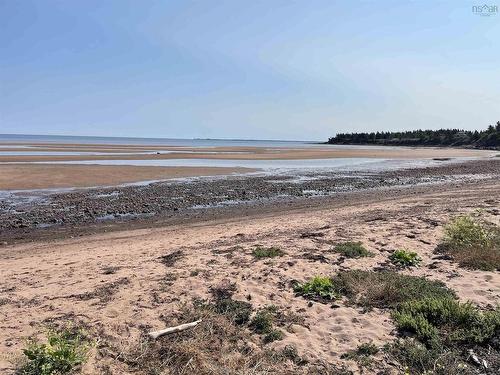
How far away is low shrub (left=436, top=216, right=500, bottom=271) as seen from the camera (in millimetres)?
7320

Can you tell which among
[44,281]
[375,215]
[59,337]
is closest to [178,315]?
[59,337]

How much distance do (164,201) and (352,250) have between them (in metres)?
10.4

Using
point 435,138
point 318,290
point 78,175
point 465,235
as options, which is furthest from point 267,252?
point 435,138

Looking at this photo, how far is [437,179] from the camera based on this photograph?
26250 mm

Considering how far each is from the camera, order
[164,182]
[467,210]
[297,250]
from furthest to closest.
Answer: [164,182] → [467,210] → [297,250]

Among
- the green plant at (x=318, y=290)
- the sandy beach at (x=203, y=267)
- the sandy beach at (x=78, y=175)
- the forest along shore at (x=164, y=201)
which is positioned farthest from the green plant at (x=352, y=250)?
the sandy beach at (x=78, y=175)

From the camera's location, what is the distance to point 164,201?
56.1 ft

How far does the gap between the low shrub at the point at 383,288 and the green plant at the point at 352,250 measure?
3.37ft

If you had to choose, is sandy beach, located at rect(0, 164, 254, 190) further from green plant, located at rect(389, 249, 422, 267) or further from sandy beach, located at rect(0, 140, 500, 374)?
green plant, located at rect(389, 249, 422, 267)

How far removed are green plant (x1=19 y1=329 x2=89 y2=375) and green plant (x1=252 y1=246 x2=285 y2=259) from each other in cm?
400

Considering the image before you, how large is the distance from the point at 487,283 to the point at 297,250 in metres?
3.25

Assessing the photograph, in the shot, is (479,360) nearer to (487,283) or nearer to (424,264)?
(487,283)

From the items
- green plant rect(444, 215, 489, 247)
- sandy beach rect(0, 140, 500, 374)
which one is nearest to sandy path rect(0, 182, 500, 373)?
sandy beach rect(0, 140, 500, 374)

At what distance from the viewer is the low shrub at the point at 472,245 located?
24.0ft
